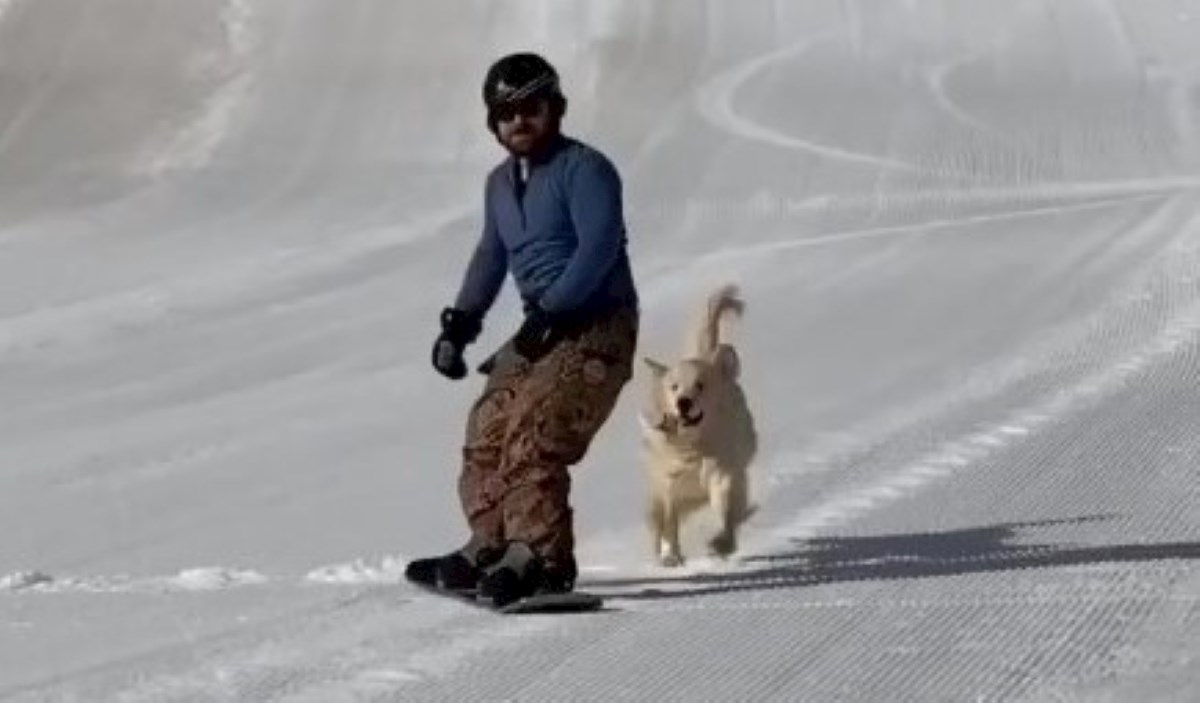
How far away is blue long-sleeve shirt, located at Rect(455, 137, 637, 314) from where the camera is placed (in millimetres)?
6207

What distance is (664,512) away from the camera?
7.07 metres

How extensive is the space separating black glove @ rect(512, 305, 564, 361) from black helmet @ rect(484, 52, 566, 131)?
0.42 metres

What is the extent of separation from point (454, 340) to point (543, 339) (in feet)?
0.80

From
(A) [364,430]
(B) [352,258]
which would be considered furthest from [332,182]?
(A) [364,430]

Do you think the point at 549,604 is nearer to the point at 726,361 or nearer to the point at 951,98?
the point at 726,361

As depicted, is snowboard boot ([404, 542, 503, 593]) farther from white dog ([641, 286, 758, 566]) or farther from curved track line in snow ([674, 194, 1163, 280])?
curved track line in snow ([674, 194, 1163, 280])

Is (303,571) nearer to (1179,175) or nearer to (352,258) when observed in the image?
(352,258)

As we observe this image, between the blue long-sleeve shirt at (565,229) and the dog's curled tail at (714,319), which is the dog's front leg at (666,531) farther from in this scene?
the blue long-sleeve shirt at (565,229)

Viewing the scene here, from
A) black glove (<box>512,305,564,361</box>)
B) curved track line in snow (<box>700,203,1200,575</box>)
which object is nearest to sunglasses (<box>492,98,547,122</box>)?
black glove (<box>512,305,564,361</box>)

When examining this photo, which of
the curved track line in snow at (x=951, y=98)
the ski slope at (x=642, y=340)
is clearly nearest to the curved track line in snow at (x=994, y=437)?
the ski slope at (x=642, y=340)

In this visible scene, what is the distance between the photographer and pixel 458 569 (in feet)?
21.0

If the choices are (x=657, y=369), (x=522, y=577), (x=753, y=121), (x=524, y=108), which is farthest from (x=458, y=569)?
(x=753, y=121)

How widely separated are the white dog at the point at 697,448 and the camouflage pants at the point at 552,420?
53 centimetres

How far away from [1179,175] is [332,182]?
5.73m
